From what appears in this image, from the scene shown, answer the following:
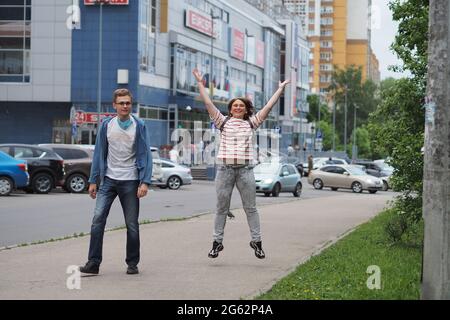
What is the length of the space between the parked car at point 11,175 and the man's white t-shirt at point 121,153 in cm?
1627

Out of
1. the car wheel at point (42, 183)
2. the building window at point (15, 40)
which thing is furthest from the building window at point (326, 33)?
the car wheel at point (42, 183)

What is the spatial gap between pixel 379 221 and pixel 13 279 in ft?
33.3

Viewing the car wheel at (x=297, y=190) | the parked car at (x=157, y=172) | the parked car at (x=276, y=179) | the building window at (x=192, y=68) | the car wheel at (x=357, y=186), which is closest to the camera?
the parked car at (x=276, y=179)

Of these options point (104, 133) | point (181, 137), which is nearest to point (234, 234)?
point (104, 133)

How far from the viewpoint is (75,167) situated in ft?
92.1

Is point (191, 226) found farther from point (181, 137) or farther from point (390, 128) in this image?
point (181, 137)

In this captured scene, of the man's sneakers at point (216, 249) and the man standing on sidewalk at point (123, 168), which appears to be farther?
the man's sneakers at point (216, 249)

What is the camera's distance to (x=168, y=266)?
9148 millimetres

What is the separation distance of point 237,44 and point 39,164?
55.8 meters

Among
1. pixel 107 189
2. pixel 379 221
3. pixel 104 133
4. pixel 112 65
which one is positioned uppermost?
pixel 112 65

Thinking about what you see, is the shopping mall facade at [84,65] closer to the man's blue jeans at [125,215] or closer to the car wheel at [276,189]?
the car wheel at [276,189]

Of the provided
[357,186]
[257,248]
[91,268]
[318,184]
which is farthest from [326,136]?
[91,268]

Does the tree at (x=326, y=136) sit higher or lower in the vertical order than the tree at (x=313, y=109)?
→ lower

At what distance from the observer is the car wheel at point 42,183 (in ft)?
86.5
